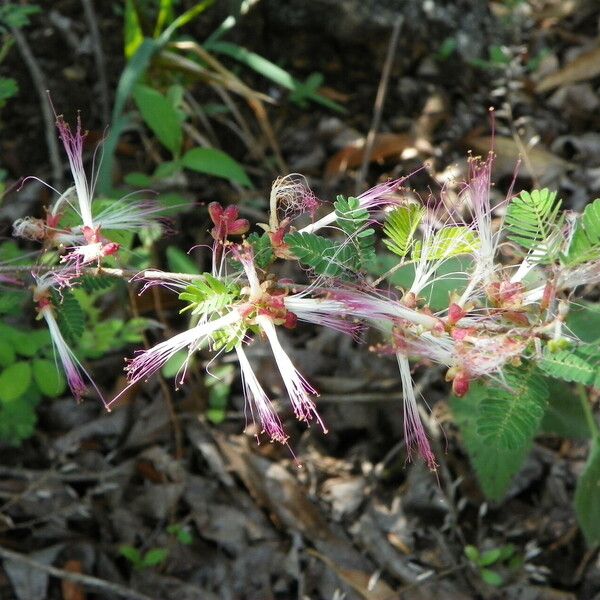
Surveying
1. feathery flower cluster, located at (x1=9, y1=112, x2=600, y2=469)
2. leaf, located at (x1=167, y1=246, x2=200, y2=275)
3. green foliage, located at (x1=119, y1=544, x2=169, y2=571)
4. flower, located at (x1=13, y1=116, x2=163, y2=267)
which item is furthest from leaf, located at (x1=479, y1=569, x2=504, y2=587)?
flower, located at (x1=13, y1=116, x2=163, y2=267)

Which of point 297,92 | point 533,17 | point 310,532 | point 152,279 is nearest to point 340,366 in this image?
point 310,532

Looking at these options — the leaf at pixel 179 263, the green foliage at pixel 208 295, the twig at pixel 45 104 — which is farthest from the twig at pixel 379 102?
the green foliage at pixel 208 295

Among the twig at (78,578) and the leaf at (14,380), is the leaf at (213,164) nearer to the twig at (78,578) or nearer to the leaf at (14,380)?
the leaf at (14,380)

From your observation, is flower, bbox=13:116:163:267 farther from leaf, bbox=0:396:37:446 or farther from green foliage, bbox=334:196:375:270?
leaf, bbox=0:396:37:446

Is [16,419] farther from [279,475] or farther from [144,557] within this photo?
[279,475]

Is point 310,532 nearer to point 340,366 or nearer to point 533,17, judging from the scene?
point 340,366

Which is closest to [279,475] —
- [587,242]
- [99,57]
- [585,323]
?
[585,323]
